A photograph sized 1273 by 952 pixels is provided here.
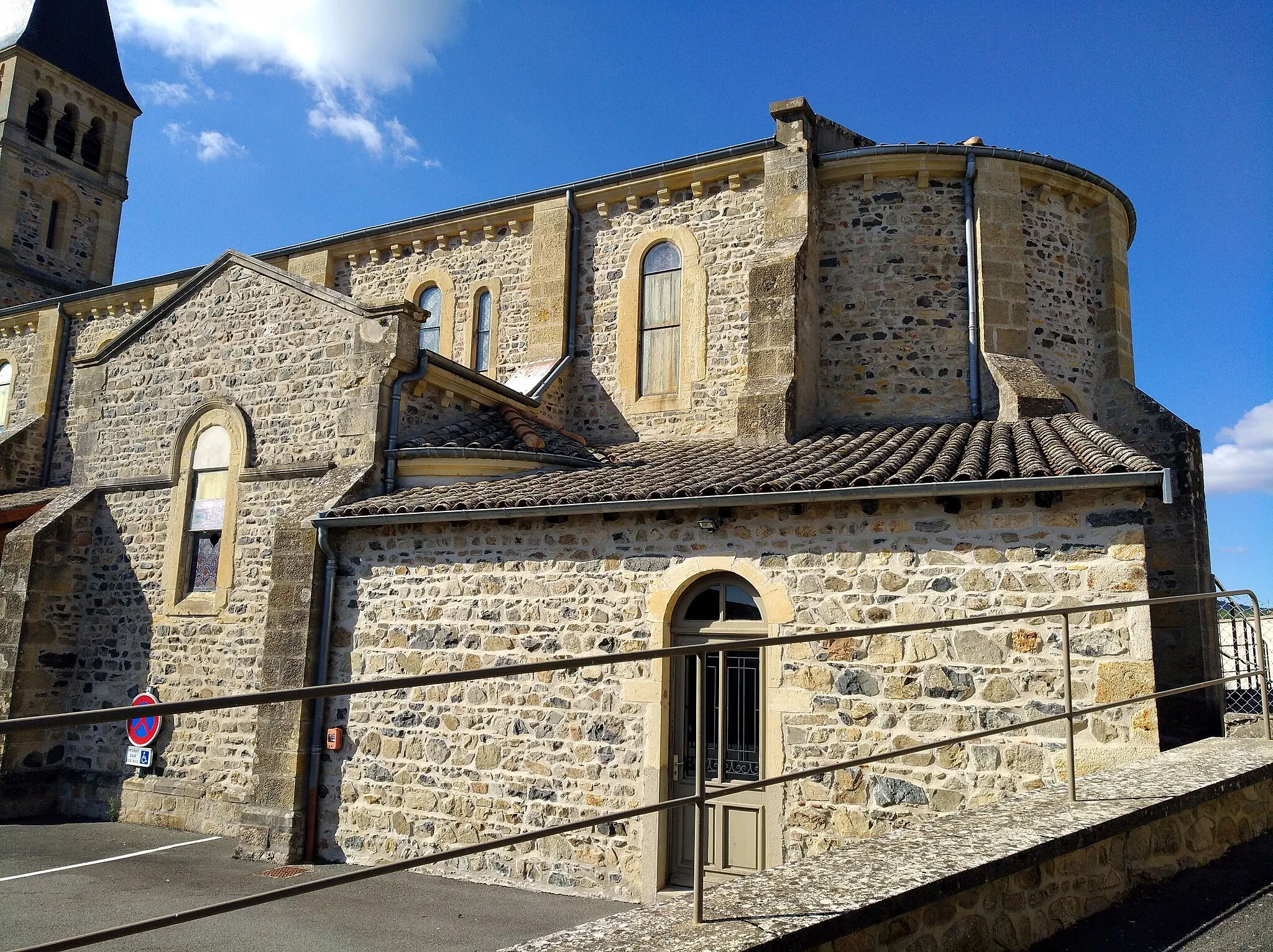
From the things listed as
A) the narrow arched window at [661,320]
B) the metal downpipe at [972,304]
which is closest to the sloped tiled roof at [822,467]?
the metal downpipe at [972,304]

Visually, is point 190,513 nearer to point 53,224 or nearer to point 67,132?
point 53,224

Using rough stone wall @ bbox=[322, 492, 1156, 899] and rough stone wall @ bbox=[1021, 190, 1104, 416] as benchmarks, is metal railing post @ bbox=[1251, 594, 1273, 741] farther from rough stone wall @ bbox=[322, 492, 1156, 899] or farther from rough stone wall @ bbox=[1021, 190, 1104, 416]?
rough stone wall @ bbox=[1021, 190, 1104, 416]

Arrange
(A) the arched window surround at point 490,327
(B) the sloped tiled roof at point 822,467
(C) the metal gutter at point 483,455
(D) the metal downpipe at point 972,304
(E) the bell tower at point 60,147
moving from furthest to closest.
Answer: (E) the bell tower at point 60,147 → (A) the arched window surround at point 490,327 → (D) the metal downpipe at point 972,304 → (C) the metal gutter at point 483,455 → (B) the sloped tiled roof at point 822,467

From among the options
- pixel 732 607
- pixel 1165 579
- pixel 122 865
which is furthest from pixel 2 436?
pixel 1165 579

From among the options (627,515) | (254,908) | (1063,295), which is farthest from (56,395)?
(1063,295)

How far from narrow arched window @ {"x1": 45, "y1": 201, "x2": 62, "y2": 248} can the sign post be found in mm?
15995

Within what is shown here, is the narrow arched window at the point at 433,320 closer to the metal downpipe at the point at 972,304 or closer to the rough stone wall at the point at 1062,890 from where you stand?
the metal downpipe at the point at 972,304

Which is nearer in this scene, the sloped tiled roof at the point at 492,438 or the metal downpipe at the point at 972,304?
the sloped tiled roof at the point at 492,438

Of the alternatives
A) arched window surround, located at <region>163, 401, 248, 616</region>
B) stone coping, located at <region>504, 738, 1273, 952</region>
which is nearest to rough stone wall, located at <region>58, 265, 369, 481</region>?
arched window surround, located at <region>163, 401, 248, 616</region>

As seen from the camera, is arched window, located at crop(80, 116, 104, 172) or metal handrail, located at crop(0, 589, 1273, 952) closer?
metal handrail, located at crop(0, 589, 1273, 952)

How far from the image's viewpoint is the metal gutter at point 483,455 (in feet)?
34.8

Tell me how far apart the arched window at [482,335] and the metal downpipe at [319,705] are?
544cm

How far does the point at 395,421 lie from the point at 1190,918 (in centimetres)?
913

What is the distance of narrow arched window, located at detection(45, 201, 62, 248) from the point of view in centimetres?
2244
